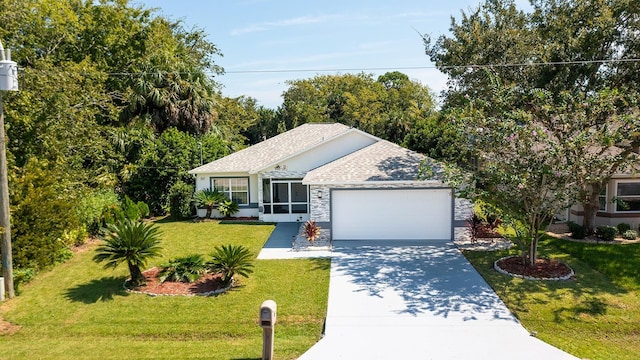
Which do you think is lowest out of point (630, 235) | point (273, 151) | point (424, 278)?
point (424, 278)

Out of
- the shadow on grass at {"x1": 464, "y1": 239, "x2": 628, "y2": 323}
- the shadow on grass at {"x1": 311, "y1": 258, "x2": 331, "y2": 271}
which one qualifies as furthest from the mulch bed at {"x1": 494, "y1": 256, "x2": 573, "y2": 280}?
the shadow on grass at {"x1": 311, "y1": 258, "x2": 331, "y2": 271}

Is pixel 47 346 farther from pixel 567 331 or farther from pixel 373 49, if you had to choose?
pixel 373 49

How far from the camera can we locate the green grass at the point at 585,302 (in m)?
8.92

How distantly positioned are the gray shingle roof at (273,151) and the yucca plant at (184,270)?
931cm

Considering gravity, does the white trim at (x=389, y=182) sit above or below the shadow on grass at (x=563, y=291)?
above

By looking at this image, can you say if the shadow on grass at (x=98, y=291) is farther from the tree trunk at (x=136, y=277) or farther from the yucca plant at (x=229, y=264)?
the yucca plant at (x=229, y=264)

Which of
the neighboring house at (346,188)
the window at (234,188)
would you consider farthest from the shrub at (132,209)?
the window at (234,188)

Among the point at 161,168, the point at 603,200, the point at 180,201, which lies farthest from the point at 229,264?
the point at 603,200

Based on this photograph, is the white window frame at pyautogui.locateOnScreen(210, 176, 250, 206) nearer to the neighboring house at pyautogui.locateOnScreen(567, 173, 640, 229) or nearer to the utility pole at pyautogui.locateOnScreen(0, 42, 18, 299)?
the utility pole at pyautogui.locateOnScreen(0, 42, 18, 299)

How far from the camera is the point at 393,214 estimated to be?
1756 cm

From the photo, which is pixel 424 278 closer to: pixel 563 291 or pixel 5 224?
pixel 563 291

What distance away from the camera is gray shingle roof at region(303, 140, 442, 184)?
57.5 feet

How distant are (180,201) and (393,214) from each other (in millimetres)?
11430

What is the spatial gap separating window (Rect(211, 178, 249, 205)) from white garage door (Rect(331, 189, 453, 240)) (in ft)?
23.8
